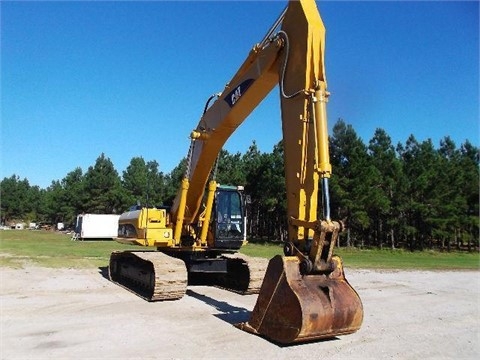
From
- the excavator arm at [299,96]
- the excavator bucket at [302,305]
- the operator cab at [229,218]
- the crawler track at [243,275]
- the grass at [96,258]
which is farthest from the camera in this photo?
the grass at [96,258]

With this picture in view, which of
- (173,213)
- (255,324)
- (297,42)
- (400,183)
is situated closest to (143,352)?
(255,324)

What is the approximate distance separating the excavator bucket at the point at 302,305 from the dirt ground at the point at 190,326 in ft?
1.02

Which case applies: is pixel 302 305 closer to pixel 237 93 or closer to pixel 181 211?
pixel 237 93

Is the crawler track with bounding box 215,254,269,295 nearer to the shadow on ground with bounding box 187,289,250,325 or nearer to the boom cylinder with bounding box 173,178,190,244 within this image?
the shadow on ground with bounding box 187,289,250,325

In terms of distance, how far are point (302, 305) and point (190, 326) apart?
8.72 ft

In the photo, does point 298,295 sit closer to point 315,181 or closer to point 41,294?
point 315,181

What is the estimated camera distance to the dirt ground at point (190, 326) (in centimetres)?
630

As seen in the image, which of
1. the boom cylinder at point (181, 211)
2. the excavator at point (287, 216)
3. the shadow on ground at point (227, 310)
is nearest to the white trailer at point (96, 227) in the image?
the excavator at point (287, 216)

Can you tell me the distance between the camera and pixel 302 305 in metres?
5.98

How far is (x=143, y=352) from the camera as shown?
6160 millimetres

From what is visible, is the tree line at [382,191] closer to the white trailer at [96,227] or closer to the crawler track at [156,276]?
the white trailer at [96,227]

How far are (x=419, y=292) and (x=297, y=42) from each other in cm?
919

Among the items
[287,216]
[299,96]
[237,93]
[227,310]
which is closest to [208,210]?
[227,310]

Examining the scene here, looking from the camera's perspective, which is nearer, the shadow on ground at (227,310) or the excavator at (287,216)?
the excavator at (287,216)
